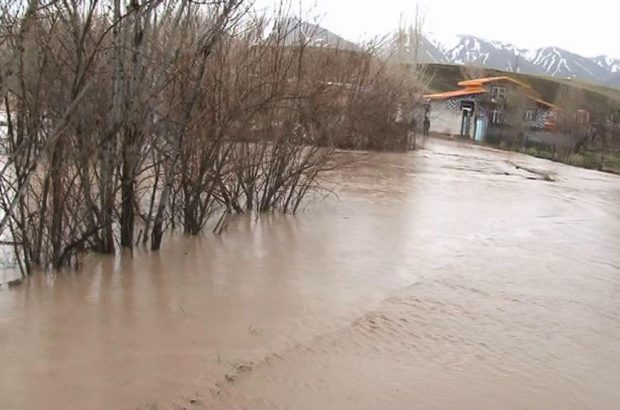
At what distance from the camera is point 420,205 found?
13.0 meters

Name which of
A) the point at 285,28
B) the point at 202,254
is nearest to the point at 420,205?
the point at 285,28

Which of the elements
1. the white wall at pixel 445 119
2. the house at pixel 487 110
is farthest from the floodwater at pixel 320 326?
the white wall at pixel 445 119

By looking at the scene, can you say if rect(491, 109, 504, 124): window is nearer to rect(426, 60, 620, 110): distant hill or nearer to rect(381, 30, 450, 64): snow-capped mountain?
rect(381, 30, 450, 64): snow-capped mountain

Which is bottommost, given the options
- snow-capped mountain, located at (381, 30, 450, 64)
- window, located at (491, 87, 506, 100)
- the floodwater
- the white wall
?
the floodwater

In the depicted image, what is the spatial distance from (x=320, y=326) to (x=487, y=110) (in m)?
51.2

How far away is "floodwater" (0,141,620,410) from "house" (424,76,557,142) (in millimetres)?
43766

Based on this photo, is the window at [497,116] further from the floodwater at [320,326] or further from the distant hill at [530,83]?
the floodwater at [320,326]

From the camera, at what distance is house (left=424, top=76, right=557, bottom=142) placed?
51500 mm

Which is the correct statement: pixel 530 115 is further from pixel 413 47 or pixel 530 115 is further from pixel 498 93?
pixel 413 47

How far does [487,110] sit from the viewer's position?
5366cm

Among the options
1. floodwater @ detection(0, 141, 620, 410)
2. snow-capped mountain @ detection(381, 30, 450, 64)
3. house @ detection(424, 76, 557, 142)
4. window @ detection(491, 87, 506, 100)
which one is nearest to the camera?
floodwater @ detection(0, 141, 620, 410)

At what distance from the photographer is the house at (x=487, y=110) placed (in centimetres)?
5150

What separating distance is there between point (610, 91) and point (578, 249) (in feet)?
275

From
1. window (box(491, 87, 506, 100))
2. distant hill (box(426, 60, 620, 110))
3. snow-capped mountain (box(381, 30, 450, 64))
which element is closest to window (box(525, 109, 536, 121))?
window (box(491, 87, 506, 100))
